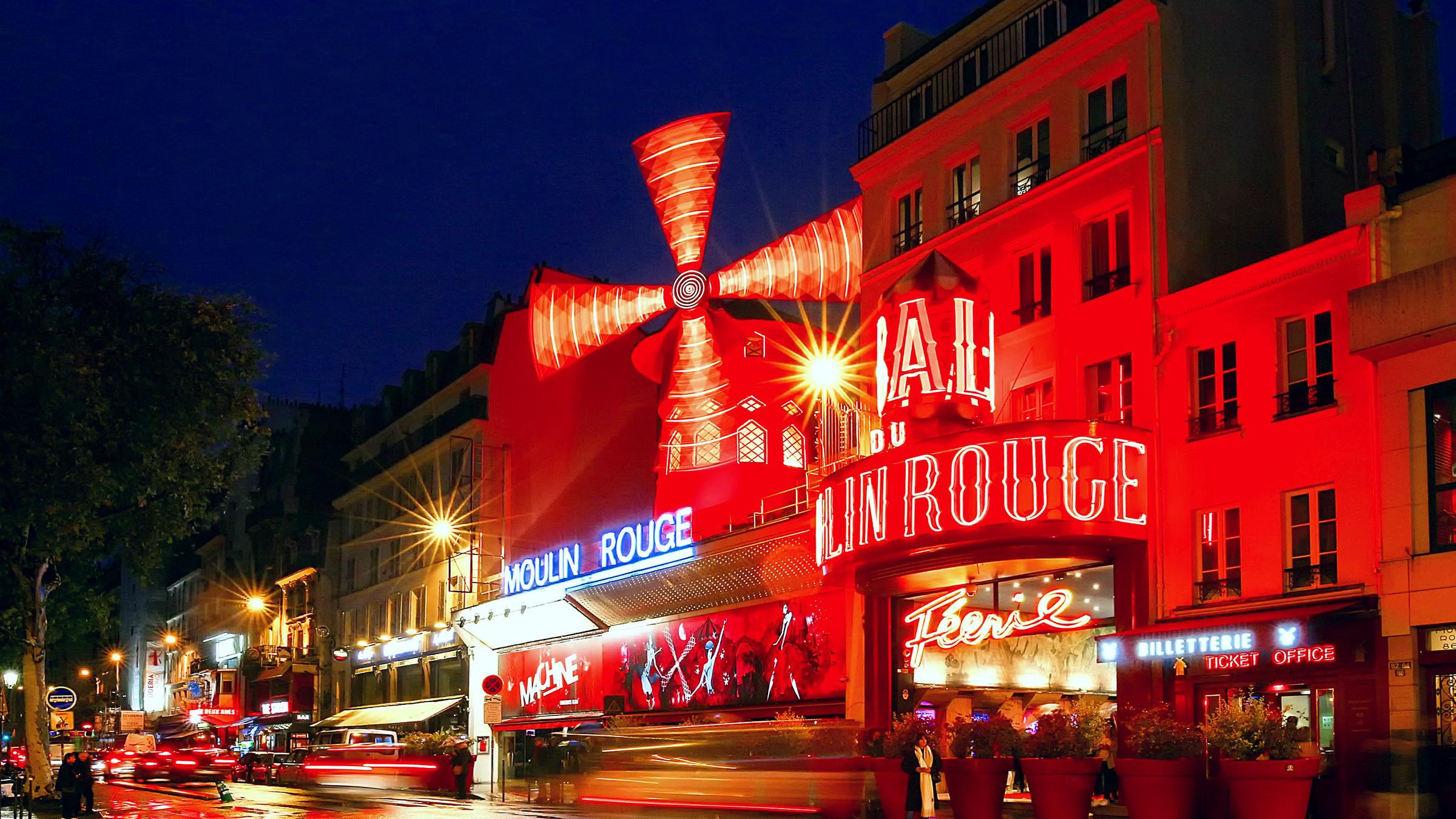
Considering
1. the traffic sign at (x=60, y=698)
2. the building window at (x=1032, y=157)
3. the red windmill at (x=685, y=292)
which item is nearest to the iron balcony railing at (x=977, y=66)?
the building window at (x=1032, y=157)

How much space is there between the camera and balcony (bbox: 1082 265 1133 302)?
73.9 ft

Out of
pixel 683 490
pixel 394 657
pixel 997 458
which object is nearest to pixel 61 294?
pixel 683 490

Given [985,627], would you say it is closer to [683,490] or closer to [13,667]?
[683,490]

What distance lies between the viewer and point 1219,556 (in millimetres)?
20609

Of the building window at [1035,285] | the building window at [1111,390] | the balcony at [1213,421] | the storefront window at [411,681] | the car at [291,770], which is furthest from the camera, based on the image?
the storefront window at [411,681]

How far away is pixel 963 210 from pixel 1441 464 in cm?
1038

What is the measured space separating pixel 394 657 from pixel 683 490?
19458mm

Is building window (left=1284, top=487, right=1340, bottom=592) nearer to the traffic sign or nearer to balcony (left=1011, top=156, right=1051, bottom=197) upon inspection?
balcony (left=1011, top=156, right=1051, bottom=197)

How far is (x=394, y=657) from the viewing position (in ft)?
159

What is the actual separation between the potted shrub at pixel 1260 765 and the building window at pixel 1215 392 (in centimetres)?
621

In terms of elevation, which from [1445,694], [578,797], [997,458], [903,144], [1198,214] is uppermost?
[903,144]

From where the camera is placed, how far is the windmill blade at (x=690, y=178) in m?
33.1

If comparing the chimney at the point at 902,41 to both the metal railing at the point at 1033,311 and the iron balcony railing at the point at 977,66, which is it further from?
the metal railing at the point at 1033,311

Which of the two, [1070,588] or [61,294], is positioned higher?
[61,294]
